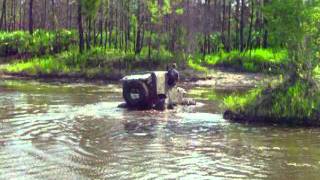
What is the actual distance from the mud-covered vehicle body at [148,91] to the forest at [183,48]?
2.58 metres

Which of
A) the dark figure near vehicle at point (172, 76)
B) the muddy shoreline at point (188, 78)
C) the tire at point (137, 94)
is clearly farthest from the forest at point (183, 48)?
the tire at point (137, 94)

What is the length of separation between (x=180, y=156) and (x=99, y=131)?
3884 millimetres

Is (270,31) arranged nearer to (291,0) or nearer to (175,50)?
(291,0)

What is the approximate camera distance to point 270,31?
69.5 ft

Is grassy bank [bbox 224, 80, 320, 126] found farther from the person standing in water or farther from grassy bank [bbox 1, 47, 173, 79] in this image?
grassy bank [bbox 1, 47, 173, 79]

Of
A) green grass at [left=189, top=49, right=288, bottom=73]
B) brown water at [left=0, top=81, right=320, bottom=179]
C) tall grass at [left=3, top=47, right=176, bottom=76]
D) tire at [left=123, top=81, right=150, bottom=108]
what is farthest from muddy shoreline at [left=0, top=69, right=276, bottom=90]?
brown water at [left=0, top=81, right=320, bottom=179]

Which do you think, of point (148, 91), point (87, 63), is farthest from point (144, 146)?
point (87, 63)

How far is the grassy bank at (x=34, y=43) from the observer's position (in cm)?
4547

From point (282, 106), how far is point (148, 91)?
17.2 feet

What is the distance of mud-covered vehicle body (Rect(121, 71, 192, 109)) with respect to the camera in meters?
21.6

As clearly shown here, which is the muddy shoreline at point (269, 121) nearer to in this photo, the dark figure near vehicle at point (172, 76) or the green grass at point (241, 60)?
the dark figure near vehicle at point (172, 76)

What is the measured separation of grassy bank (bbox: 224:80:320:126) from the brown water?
69 cm

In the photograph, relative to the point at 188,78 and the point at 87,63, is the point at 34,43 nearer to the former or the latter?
the point at 87,63

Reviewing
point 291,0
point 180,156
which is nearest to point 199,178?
point 180,156
